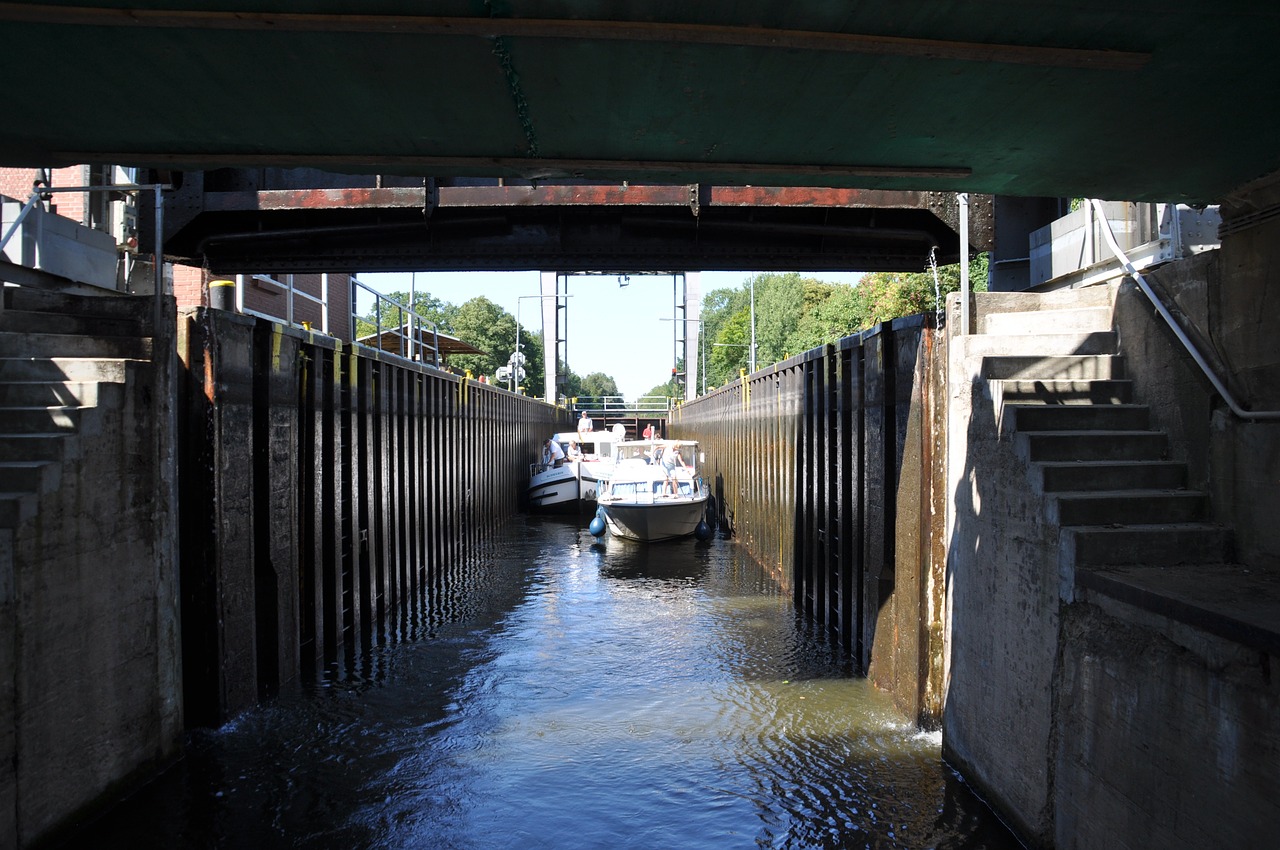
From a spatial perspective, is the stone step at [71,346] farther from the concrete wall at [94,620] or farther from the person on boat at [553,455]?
the person on boat at [553,455]

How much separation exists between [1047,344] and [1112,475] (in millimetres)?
1606

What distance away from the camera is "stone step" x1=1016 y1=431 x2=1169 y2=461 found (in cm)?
598

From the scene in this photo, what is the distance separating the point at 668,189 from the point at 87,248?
21.7 ft

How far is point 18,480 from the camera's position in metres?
5.60

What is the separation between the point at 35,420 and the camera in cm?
618

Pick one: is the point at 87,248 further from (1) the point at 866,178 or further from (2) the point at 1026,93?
(2) the point at 1026,93

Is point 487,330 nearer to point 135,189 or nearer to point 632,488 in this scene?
point 632,488

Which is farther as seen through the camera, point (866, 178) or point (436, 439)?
point (436, 439)

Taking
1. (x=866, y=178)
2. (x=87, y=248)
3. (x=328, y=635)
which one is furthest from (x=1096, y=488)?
(x=87, y=248)

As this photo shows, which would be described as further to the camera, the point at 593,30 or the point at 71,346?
the point at 71,346

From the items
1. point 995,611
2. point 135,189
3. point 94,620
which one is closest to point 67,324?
point 135,189

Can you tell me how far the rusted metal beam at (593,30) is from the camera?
12.5 ft

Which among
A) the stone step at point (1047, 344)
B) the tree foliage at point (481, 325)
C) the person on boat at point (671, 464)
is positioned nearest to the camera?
the stone step at point (1047, 344)

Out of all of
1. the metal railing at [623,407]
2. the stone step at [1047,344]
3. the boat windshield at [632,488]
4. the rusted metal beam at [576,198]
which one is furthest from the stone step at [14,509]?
the metal railing at [623,407]
